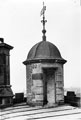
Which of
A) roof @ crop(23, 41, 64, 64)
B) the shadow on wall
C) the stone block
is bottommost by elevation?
the shadow on wall

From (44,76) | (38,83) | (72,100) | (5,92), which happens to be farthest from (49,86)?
(5,92)

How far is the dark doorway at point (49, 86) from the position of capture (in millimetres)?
19062

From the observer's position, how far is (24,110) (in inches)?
663

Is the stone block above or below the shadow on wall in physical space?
above

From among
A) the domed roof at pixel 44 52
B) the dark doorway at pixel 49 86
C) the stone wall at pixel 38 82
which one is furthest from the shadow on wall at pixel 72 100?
the domed roof at pixel 44 52

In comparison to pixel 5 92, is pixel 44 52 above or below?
above

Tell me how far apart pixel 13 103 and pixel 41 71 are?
365 centimetres

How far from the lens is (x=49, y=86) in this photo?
63.3 feet

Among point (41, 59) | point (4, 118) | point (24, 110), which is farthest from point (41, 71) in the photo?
point (4, 118)

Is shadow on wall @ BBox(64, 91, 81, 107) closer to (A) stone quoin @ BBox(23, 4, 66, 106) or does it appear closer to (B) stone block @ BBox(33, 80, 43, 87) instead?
(A) stone quoin @ BBox(23, 4, 66, 106)

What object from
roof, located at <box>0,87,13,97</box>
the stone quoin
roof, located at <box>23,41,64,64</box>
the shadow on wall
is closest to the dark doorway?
the stone quoin

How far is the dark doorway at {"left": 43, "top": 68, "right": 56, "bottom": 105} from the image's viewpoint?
1906cm

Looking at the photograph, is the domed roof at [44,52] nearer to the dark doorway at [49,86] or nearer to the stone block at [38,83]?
the dark doorway at [49,86]

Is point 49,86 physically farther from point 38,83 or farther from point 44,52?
point 44,52
